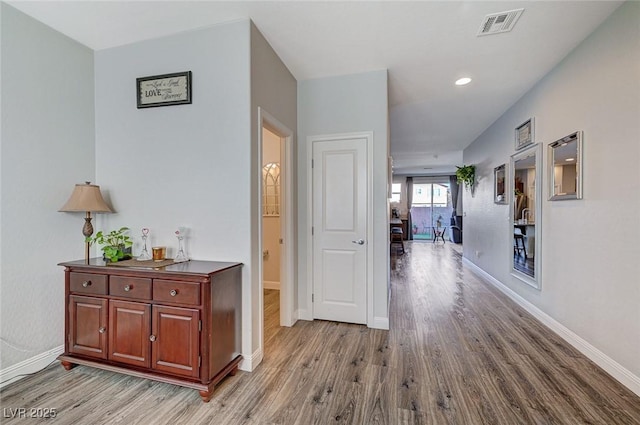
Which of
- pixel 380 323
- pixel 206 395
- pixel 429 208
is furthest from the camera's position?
pixel 429 208

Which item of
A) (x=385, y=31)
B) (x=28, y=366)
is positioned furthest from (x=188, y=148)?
(x=28, y=366)

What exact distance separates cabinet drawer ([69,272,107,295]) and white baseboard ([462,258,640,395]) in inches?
152

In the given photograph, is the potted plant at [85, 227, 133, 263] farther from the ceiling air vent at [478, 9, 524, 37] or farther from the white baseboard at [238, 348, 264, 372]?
the ceiling air vent at [478, 9, 524, 37]

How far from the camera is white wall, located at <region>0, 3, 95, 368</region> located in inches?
81.0

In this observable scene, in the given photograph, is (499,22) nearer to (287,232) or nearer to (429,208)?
(287,232)

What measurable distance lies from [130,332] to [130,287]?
0.33 m

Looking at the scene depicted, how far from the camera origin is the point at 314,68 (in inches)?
117

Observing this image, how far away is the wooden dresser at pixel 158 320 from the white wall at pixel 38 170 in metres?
0.31

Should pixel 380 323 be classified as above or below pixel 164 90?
below

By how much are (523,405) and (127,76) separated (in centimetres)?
403

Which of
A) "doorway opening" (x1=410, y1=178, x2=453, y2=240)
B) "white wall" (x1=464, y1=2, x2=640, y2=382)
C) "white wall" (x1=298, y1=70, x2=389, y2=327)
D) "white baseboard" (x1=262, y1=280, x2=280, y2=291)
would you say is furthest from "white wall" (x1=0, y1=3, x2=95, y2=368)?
"doorway opening" (x1=410, y1=178, x2=453, y2=240)

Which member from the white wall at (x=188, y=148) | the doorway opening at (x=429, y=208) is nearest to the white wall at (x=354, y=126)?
the white wall at (x=188, y=148)

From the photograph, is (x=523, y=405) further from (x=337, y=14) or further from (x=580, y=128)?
(x=337, y=14)

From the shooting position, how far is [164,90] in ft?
7.84
